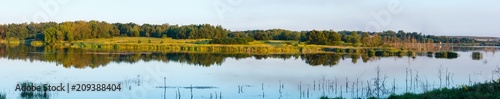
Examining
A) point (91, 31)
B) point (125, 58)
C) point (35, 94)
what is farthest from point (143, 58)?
point (91, 31)

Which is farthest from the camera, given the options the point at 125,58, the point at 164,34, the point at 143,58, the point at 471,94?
the point at 164,34

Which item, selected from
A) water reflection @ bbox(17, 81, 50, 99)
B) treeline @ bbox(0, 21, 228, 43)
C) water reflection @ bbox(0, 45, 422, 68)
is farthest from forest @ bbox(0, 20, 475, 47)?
water reflection @ bbox(17, 81, 50, 99)

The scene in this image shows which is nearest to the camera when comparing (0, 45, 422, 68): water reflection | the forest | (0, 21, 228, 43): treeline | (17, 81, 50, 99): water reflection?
(17, 81, 50, 99): water reflection

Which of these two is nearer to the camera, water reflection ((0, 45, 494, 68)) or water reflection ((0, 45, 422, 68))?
water reflection ((0, 45, 422, 68))

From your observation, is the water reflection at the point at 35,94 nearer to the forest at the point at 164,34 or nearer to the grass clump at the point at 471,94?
the grass clump at the point at 471,94

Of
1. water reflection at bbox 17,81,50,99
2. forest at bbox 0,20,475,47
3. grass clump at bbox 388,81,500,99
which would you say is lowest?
water reflection at bbox 17,81,50,99

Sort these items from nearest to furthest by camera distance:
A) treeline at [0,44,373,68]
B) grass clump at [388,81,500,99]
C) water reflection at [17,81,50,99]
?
grass clump at [388,81,500,99] < water reflection at [17,81,50,99] < treeline at [0,44,373,68]

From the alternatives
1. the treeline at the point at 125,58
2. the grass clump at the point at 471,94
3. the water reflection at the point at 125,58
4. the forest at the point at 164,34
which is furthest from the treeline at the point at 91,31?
the grass clump at the point at 471,94

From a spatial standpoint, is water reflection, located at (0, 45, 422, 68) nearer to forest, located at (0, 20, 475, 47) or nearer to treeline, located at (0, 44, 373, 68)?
treeline, located at (0, 44, 373, 68)

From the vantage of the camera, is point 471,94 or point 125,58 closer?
point 471,94

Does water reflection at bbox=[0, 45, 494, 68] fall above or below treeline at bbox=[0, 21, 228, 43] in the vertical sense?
below

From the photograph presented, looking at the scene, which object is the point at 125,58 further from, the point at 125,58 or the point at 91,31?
the point at 91,31

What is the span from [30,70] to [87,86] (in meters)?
9.60

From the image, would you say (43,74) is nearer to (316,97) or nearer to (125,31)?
(316,97)
